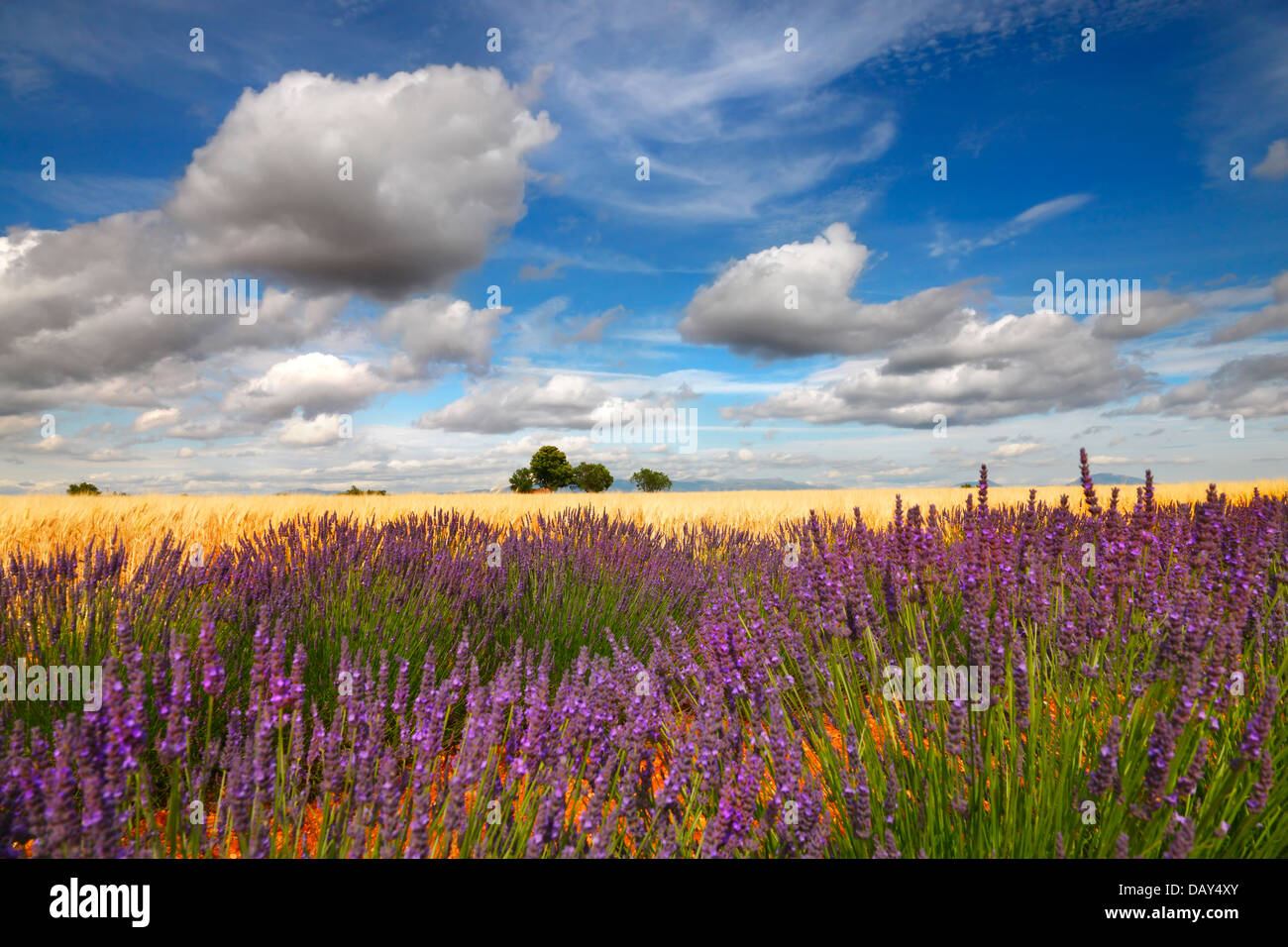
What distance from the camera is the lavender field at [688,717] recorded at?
138 cm

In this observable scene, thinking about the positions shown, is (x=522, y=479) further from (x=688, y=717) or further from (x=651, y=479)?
(x=688, y=717)

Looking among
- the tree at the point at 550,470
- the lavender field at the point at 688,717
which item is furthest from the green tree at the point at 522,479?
Answer: the lavender field at the point at 688,717

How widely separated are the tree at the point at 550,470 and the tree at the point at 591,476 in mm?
3041

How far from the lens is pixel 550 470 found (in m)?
57.3

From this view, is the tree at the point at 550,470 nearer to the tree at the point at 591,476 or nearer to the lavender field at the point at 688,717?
the tree at the point at 591,476

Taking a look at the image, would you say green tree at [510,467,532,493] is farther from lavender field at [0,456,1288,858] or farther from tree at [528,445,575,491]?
lavender field at [0,456,1288,858]

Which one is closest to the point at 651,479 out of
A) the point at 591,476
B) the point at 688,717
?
the point at 591,476

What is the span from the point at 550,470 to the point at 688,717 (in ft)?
179
